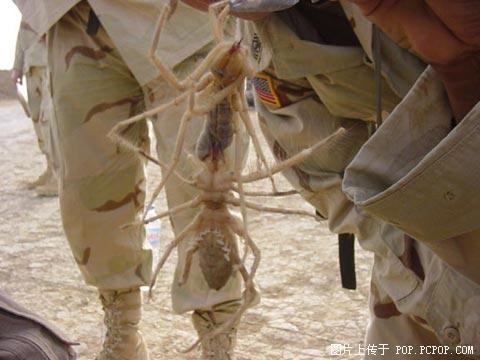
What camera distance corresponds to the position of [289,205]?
18.5 ft

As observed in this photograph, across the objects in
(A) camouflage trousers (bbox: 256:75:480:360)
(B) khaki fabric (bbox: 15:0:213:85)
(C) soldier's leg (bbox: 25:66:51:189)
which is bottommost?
(A) camouflage trousers (bbox: 256:75:480:360)

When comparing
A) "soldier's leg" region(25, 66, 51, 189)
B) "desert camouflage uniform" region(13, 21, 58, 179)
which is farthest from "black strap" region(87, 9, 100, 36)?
"soldier's leg" region(25, 66, 51, 189)

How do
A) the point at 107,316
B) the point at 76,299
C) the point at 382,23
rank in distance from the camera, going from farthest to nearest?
the point at 76,299 < the point at 107,316 < the point at 382,23

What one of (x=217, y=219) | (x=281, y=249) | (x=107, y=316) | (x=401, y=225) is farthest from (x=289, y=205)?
(x=401, y=225)

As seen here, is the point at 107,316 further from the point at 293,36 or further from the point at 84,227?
the point at 293,36

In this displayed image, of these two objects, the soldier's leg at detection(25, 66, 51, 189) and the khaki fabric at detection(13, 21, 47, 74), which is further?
the soldier's leg at detection(25, 66, 51, 189)

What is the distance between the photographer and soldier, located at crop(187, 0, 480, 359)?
4.91 ft

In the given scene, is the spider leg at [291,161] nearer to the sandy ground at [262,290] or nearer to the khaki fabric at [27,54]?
the sandy ground at [262,290]

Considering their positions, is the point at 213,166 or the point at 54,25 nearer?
the point at 213,166

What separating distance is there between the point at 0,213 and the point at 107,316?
2831mm

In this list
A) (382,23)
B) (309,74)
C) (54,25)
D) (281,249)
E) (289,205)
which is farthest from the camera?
(289,205)

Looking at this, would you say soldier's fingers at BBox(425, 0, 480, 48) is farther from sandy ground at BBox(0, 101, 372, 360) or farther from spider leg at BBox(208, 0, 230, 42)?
sandy ground at BBox(0, 101, 372, 360)

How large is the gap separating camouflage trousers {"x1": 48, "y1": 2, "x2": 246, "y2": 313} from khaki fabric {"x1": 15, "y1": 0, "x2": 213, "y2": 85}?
5cm

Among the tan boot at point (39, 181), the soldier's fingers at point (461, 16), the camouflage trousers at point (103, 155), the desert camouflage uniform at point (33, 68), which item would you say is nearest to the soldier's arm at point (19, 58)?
the desert camouflage uniform at point (33, 68)
